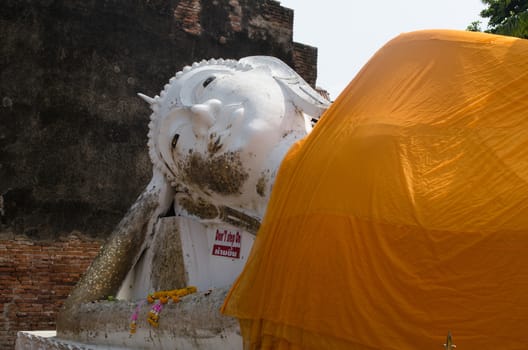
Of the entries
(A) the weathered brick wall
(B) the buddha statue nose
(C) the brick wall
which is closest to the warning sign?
(B) the buddha statue nose

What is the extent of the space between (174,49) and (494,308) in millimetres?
8276

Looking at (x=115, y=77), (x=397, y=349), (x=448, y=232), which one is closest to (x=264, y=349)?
(x=397, y=349)

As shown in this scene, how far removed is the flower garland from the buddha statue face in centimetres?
41

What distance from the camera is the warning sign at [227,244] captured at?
3607mm

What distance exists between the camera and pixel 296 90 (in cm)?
346

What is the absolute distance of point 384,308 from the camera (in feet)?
7.16

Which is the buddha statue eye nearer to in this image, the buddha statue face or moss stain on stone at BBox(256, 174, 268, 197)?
the buddha statue face

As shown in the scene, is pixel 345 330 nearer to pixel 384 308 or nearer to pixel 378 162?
pixel 384 308

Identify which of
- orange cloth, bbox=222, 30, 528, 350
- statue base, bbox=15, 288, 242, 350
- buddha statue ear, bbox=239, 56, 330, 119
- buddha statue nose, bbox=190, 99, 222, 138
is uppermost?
buddha statue ear, bbox=239, 56, 330, 119

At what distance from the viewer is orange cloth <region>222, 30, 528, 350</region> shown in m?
2.05

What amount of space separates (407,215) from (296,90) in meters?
1.36

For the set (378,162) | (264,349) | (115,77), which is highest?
(115,77)

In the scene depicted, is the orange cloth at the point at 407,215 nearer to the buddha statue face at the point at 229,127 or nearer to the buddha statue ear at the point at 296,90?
the buddha statue face at the point at 229,127

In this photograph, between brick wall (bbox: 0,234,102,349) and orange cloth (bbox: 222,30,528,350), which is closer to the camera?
orange cloth (bbox: 222,30,528,350)
